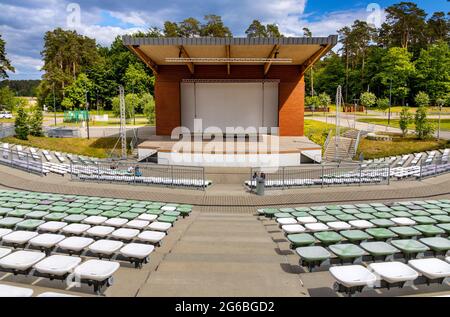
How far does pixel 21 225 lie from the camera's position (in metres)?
8.20

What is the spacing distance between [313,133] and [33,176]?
2712 cm

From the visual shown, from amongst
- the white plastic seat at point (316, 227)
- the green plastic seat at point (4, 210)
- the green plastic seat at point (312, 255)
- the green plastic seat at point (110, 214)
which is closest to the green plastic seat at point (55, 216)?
the green plastic seat at point (110, 214)

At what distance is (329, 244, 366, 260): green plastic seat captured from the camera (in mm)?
6422

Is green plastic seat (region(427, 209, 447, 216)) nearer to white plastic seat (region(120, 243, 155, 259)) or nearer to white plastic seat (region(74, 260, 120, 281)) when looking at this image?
white plastic seat (region(120, 243, 155, 259))

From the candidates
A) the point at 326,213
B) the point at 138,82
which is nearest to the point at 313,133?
the point at 326,213

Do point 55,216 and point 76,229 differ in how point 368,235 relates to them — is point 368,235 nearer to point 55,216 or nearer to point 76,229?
point 76,229

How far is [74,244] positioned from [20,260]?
1.14m

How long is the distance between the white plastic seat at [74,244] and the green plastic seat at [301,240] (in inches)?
175

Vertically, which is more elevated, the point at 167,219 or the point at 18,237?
the point at 18,237

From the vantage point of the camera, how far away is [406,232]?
7750 mm

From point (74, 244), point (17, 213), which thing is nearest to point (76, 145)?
point (17, 213)

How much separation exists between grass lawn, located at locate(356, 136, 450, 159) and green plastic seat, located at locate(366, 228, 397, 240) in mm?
21929

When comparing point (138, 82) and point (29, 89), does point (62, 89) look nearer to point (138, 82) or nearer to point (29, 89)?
point (138, 82)

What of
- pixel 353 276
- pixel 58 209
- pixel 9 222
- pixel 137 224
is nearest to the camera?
pixel 353 276
